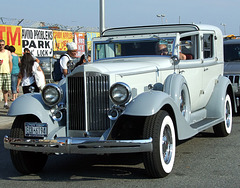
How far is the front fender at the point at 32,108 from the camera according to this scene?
5.72 metres

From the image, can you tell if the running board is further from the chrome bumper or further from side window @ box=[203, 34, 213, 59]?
the chrome bumper

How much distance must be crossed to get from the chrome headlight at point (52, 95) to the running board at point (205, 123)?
212 cm

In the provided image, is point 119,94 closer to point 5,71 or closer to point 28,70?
point 28,70

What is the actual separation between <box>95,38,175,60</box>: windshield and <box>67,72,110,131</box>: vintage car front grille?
1.82 meters

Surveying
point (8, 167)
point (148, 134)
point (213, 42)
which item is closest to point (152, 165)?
point (148, 134)

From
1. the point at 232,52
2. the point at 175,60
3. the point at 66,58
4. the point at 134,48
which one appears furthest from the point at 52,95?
the point at 232,52

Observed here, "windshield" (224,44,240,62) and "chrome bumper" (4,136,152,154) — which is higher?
"windshield" (224,44,240,62)

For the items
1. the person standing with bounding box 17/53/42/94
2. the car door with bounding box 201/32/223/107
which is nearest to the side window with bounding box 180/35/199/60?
the car door with bounding box 201/32/223/107

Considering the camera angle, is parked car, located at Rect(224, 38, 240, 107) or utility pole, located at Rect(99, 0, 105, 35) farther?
utility pole, located at Rect(99, 0, 105, 35)

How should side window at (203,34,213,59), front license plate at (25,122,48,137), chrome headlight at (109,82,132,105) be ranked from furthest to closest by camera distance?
1. side window at (203,34,213,59)
2. front license plate at (25,122,48,137)
3. chrome headlight at (109,82,132,105)

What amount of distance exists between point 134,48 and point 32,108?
229 centimetres

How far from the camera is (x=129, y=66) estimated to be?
6.27 meters

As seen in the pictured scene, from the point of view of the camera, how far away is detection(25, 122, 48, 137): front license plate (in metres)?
5.62

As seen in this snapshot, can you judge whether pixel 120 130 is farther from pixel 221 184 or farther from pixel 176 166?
pixel 221 184
